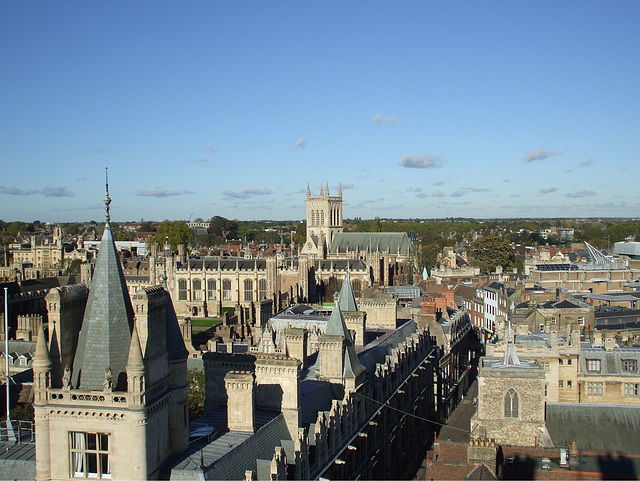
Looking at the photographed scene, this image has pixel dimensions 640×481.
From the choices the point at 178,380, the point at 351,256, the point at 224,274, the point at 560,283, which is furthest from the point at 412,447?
the point at 351,256

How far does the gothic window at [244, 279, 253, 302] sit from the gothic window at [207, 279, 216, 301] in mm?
4489

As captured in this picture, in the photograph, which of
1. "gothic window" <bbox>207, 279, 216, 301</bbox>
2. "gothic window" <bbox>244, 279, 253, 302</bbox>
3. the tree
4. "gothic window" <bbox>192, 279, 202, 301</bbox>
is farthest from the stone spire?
the tree

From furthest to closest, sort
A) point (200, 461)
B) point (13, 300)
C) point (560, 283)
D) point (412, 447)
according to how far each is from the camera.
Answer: point (560, 283), point (13, 300), point (412, 447), point (200, 461)

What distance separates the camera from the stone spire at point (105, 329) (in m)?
16.3

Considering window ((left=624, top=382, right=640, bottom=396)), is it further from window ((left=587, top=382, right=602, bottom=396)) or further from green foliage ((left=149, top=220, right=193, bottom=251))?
green foliage ((left=149, top=220, right=193, bottom=251))

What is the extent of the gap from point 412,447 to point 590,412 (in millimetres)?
10001

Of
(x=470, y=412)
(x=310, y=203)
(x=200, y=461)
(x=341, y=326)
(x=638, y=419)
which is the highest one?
(x=310, y=203)

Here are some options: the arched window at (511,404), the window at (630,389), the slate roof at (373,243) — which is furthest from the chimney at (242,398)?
the slate roof at (373,243)

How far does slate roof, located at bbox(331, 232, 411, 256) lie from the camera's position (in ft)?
369

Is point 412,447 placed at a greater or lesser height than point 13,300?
lesser

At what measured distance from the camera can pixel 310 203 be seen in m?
119

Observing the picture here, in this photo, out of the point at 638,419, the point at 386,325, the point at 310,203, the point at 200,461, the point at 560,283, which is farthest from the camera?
the point at 310,203

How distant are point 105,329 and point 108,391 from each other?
170 centimetres

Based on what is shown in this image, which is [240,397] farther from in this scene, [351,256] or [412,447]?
[351,256]
